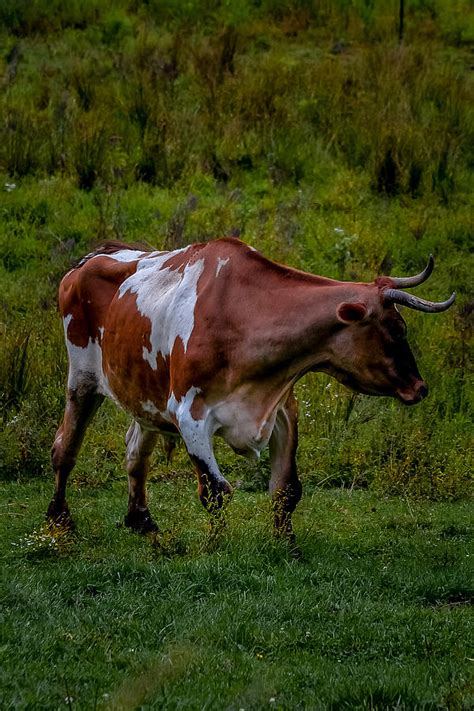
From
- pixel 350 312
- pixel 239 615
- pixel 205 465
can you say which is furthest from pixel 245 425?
pixel 239 615

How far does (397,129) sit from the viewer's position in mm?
14266

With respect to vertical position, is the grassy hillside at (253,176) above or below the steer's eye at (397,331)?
below

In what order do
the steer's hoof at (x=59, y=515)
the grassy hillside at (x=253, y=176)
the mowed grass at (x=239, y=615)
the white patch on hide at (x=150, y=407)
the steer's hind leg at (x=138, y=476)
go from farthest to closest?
the grassy hillside at (x=253, y=176) < the steer's hind leg at (x=138, y=476) < the steer's hoof at (x=59, y=515) < the white patch on hide at (x=150, y=407) < the mowed grass at (x=239, y=615)

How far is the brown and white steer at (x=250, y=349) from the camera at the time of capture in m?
7.16

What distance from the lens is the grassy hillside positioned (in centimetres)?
1037

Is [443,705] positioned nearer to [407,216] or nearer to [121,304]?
[121,304]

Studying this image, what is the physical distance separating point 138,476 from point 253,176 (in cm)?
657

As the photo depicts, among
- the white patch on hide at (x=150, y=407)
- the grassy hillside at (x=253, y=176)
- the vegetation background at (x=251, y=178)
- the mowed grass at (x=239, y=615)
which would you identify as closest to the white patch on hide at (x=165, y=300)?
Result: the white patch on hide at (x=150, y=407)

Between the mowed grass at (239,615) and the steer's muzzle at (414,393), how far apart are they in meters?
0.94

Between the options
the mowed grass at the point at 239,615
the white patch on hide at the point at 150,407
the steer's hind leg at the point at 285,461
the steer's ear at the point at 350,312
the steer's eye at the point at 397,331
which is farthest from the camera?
the white patch on hide at the point at 150,407

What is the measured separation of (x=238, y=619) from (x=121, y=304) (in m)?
2.93

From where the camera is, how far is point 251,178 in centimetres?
1424

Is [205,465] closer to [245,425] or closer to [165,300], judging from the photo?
[245,425]

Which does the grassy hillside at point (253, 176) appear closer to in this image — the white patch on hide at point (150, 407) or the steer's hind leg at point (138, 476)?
the steer's hind leg at point (138, 476)
